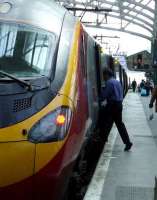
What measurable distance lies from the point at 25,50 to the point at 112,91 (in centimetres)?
433

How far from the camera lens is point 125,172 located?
28.6 feet

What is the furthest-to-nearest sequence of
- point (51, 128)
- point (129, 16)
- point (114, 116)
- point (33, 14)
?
point (129, 16) < point (114, 116) < point (33, 14) < point (51, 128)

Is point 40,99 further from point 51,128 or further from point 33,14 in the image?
point 33,14

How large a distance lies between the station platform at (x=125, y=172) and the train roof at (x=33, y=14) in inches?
→ 77.8

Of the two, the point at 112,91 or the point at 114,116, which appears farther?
the point at 114,116

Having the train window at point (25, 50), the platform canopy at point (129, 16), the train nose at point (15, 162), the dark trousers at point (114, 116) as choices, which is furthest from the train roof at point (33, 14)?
the platform canopy at point (129, 16)

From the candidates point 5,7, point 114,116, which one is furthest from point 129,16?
point 5,7

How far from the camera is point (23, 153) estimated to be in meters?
5.28

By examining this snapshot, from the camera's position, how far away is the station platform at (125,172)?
714 cm

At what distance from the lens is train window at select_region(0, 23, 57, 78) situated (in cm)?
632

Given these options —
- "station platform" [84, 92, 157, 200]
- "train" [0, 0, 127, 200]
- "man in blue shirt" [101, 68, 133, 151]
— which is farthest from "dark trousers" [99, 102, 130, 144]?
"train" [0, 0, 127, 200]

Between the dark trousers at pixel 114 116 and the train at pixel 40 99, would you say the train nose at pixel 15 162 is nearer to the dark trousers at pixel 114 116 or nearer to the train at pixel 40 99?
the train at pixel 40 99

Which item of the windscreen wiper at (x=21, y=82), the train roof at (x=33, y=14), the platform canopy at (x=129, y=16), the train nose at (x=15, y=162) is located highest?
the platform canopy at (x=129, y=16)

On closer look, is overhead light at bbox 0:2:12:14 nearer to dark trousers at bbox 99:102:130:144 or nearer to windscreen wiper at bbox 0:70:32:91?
windscreen wiper at bbox 0:70:32:91
